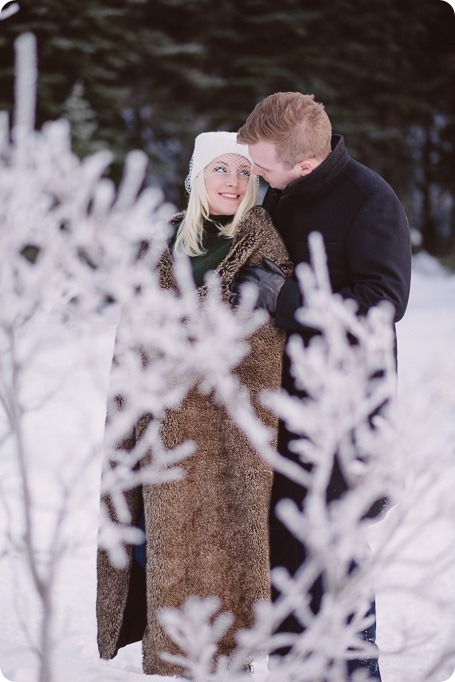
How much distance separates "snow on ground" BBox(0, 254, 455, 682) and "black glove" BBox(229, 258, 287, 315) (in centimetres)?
38

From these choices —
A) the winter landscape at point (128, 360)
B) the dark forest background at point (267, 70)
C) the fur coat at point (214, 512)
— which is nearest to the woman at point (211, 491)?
the fur coat at point (214, 512)

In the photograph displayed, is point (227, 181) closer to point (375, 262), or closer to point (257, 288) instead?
point (257, 288)

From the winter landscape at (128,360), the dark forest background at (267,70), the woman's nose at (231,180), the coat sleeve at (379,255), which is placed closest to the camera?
the winter landscape at (128,360)

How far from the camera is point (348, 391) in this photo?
4.55 ft

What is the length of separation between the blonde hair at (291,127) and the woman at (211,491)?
18 cm

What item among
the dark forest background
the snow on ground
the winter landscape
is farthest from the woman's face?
the dark forest background

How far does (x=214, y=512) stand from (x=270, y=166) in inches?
40.6

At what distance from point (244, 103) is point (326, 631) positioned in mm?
10796

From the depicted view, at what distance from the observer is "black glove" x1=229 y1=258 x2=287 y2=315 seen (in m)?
2.09

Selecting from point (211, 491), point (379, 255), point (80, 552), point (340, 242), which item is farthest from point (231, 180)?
point (80, 552)

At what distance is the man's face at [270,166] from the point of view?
7.06 ft

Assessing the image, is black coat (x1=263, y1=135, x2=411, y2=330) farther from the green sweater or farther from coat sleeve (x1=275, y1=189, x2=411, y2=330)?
the green sweater

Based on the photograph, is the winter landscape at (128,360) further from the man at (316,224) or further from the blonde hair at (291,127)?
the blonde hair at (291,127)

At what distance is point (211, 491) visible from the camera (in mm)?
2297
